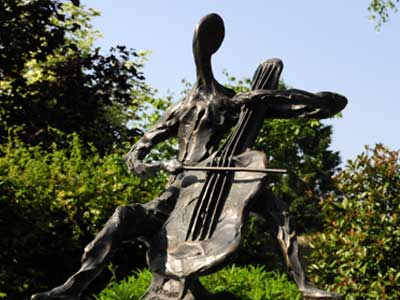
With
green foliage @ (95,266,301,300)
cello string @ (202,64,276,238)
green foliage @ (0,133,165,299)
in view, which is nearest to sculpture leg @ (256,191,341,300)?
cello string @ (202,64,276,238)

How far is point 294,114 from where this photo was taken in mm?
5969

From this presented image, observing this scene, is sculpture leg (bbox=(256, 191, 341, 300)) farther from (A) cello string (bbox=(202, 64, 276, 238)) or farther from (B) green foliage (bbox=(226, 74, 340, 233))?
(B) green foliage (bbox=(226, 74, 340, 233))

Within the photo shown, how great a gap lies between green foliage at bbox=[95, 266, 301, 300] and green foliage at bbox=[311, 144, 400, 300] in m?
0.52

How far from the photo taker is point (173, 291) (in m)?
5.64

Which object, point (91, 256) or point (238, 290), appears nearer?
point (91, 256)

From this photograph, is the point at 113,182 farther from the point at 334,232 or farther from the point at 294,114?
the point at 294,114

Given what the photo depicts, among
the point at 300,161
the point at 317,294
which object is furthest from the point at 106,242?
→ the point at 300,161

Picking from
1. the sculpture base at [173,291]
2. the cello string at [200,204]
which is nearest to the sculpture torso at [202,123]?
the cello string at [200,204]

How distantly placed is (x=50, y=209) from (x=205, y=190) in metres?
4.25

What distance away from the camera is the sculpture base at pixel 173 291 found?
5.59 metres

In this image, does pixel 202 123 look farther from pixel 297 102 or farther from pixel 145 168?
pixel 297 102

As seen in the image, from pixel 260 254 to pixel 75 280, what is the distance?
589cm

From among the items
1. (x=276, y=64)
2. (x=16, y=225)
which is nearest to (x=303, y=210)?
(x=16, y=225)

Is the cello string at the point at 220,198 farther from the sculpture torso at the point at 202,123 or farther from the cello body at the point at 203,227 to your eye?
the sculpture torso at the point at 202,123
